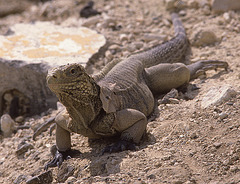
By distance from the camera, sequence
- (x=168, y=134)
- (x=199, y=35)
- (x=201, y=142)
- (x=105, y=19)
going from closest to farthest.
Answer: (x=201, y=142)
(x=168, y=134)
(x=199, y=35)
(x=105, y=19)

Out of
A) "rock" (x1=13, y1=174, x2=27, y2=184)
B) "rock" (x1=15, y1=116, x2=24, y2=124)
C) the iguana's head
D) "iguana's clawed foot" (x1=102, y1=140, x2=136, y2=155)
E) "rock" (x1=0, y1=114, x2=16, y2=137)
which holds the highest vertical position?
the iguana's head

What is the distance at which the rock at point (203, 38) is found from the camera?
27.9 feet

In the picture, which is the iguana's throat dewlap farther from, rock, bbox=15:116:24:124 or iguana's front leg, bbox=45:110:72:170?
rock, bbox=15:116:24:124

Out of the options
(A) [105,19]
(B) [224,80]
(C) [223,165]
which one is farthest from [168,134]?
(A) [105,19]

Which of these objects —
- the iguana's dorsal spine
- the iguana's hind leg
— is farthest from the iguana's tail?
the iguana's dorsal spine

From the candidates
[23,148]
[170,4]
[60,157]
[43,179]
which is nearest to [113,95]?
[60,157]

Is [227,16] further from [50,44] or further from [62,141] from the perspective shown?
[62,141]

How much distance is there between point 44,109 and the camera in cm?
800

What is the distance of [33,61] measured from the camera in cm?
A: 771

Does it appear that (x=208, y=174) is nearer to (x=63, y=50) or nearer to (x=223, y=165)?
(x=223, y=165)

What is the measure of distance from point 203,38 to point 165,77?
88.8 inches

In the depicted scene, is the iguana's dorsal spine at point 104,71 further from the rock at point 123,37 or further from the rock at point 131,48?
the rock at point 123,37

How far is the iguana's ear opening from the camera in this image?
17.1 feet

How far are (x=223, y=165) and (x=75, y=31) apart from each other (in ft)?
20.5
